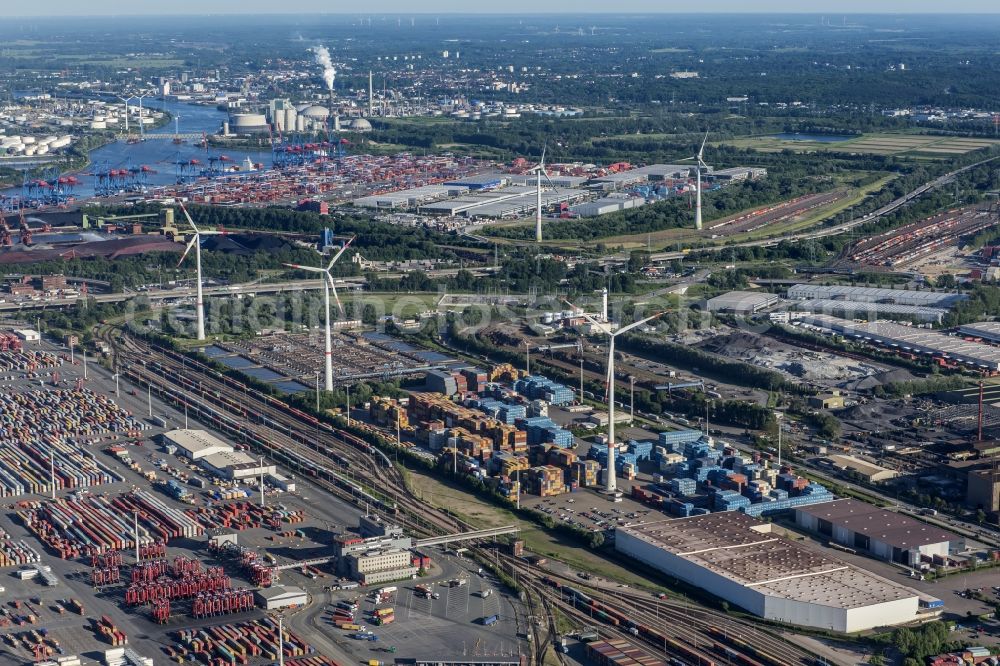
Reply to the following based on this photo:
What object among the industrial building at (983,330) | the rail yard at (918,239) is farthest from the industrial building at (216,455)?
the rail yard at (918,239)

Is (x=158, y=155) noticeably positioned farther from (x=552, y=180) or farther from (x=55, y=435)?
(x=55, y=435)

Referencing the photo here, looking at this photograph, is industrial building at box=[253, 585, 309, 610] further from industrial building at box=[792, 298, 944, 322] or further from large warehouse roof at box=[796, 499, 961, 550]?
industrial building at box=[792, 298, 944, 322]

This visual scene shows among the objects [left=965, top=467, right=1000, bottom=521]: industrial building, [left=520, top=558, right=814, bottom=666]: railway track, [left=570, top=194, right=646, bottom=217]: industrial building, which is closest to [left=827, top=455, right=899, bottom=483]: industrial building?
[left=965, top=467, right=1000, bottom=521]: industrial building

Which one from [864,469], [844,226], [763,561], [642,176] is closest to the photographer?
[763,561]

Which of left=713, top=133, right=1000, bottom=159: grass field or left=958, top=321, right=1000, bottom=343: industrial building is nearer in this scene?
left=958, top=321, right=1000, bottom=343: industrial building

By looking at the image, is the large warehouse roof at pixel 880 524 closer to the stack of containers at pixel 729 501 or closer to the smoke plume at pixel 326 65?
the stack of containers at pixel 729 501

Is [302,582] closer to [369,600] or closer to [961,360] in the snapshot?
[369,600]

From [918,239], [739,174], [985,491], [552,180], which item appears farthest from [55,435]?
[739,174]
